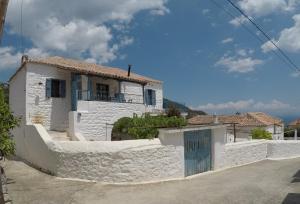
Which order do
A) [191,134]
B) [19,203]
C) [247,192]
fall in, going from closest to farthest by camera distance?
[19,203]
[247,192]
[191,134]

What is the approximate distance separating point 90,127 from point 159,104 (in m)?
10.4

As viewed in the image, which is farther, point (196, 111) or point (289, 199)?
point (196, 111)

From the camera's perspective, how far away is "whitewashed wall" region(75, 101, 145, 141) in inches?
855

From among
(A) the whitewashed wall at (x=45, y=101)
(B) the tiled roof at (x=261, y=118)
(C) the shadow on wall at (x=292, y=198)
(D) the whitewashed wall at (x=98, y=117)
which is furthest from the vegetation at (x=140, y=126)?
(B) the tiled roof at (x=261, y=118)

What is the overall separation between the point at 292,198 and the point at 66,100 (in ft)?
49.7

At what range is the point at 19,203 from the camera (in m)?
12.1

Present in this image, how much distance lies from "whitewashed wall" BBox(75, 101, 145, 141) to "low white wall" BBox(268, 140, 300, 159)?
10049 mm

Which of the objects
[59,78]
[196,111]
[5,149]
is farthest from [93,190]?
[196,111]

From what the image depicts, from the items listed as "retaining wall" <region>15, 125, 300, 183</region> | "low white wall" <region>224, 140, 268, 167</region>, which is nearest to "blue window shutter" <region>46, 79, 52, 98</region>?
"retaining wall" <region>15, 125, 300, 183</region>

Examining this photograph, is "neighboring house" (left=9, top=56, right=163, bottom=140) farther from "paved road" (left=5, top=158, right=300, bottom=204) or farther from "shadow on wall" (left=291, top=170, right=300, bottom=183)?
"shadow on wall" (left=291, top=170, right=300, bottom=183)

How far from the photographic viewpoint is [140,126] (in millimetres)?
19812

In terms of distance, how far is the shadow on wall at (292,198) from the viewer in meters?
12.0

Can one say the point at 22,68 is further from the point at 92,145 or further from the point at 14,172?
the point at 92,145

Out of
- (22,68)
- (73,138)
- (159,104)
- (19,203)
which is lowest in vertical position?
(19,203)
